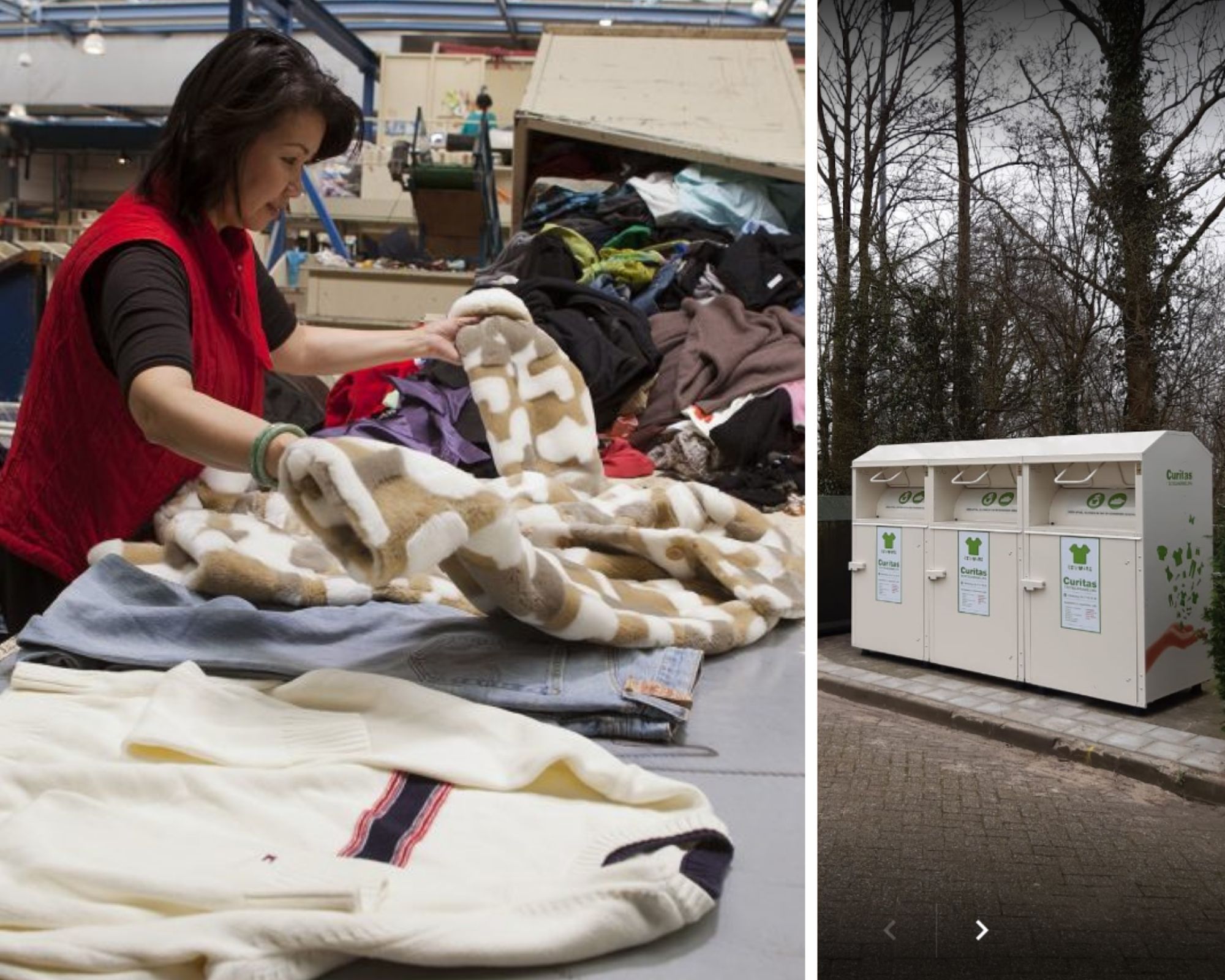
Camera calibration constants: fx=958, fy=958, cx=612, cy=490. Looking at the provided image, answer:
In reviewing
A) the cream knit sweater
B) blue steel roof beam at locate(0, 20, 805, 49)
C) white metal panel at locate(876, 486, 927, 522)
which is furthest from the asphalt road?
blue steel roof beam at locate(0, 20, 805, 49)

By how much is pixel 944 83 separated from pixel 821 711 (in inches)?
32.4

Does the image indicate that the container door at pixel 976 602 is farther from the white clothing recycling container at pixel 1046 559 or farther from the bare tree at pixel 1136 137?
the bare tree at pixel 1136 137

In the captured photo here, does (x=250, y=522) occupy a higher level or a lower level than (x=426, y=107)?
lower

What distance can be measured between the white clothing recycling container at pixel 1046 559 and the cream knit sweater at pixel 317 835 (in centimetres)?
72

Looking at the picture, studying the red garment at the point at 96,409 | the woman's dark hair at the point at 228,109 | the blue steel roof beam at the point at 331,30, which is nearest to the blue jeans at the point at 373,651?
the red garment at the point at 96,409

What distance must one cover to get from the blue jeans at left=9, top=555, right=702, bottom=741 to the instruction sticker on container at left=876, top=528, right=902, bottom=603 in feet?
1.66

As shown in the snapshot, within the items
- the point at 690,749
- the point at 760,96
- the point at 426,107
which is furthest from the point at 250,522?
the point at 426,107

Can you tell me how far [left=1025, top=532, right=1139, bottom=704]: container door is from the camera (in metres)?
1.12

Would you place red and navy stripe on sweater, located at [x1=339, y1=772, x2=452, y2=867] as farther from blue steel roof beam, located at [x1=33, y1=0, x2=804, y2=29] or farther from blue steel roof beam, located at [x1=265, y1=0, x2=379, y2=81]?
blue steel roof beam, located at [x1=265, y1=0, x2=379, y2=81]

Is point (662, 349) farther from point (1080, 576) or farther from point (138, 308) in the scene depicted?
point (138, 308)

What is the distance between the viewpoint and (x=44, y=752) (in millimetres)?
537

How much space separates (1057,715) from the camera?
3.82 feet

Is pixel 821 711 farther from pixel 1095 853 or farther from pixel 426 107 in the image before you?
pixel 426 107

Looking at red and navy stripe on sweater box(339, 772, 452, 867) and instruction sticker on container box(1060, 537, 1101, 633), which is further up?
instruction sticker on container box(1060, 537, 1101, 633)
